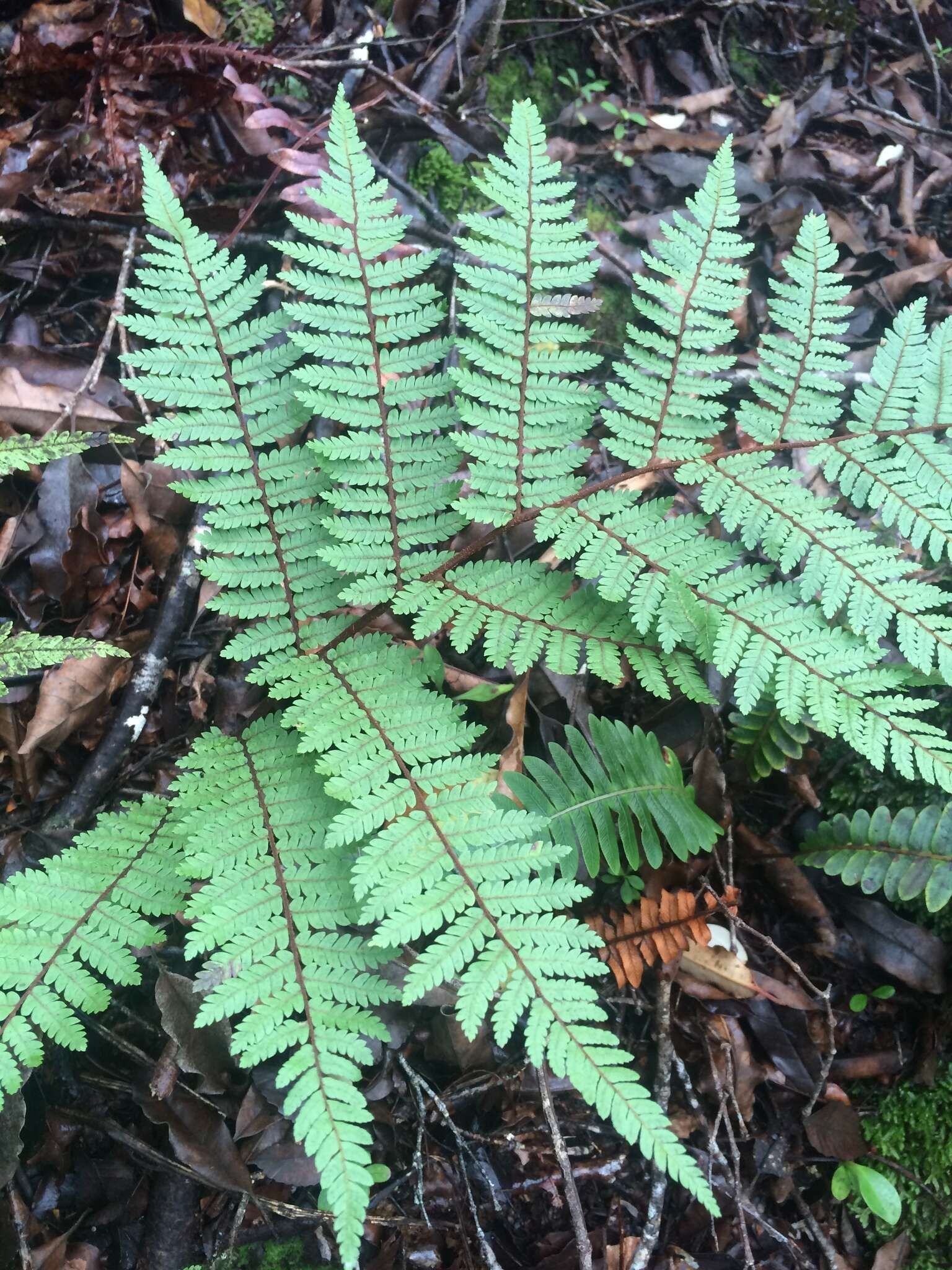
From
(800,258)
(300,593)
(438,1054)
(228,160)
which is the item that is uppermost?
(228,160)

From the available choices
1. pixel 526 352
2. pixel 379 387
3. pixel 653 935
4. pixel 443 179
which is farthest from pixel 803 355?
pixel 443 179

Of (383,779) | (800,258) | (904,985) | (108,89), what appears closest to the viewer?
(383,779)

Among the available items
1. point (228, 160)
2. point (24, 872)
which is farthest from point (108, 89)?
point (24, 872)

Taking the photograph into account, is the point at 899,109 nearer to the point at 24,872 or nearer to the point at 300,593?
the point at 300,593

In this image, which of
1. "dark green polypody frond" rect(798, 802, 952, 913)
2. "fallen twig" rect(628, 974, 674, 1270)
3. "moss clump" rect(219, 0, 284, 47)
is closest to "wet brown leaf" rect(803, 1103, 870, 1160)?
"fallen twig" rect(628, 974, 674, 1270)

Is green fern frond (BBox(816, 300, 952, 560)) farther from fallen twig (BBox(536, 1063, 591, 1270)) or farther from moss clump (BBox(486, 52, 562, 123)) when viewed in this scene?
moss clump (BBox(486, 52, 562, 123))
